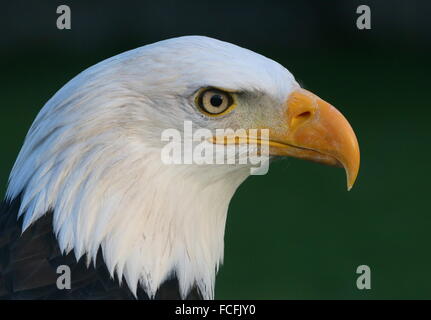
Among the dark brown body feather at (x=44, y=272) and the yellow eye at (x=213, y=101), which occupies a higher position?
the yellow eye at (x=213, y=101)

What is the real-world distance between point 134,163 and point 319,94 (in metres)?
6.12

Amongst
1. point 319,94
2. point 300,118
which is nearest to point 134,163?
point 300,118

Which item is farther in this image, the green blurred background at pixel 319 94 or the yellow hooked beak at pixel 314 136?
the green blurred background at pixel 319 94

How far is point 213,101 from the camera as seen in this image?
276 cm

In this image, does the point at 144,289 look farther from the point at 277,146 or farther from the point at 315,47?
the point at 315,47

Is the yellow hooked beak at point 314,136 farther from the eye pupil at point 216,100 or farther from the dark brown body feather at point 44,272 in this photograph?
the dark brown body feather at point 44,272

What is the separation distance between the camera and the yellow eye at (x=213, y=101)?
274cm

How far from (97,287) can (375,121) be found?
247 inches

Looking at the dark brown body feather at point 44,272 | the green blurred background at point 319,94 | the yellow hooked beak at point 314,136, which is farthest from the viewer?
the green blurred background at point 319,94

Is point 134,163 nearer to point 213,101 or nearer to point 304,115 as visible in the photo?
point 213,101

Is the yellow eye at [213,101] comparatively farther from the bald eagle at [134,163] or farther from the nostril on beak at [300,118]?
the nostril on beak at [300,118]

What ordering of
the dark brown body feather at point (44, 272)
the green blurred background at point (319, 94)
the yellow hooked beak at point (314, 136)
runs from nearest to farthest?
the dark brown body feather at point (44, 272) → the yellow hooked beak at point (314, 136) → the green blurred background at point (319, 94)

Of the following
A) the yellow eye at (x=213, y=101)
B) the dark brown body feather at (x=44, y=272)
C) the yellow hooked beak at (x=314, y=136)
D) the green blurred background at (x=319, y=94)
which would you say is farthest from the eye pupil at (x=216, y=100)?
the green blurred background at (x=319, y=94)

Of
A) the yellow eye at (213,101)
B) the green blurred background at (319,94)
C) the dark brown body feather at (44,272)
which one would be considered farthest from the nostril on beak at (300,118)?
the green blurred background at (319,94)
